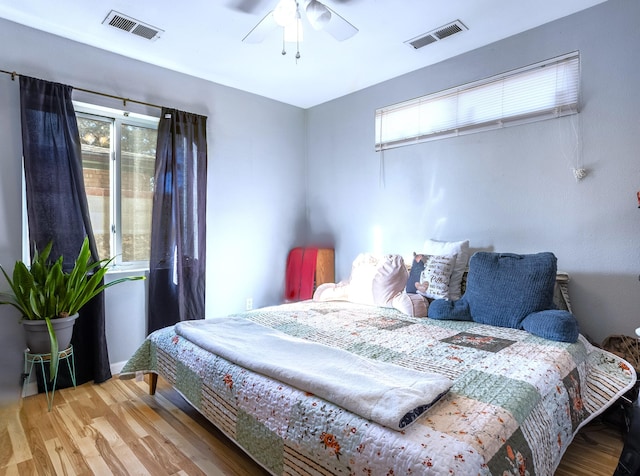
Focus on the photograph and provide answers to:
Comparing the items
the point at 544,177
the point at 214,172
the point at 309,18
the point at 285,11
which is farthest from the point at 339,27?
the point at 214,172

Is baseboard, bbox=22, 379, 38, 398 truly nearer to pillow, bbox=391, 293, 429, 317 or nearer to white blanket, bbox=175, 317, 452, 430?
white blanket, bbox=175, 317, 452, 430

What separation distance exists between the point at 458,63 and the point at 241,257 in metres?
2.52

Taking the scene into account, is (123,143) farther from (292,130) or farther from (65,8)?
(292,130)

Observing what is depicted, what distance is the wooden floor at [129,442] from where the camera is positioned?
5.50ft

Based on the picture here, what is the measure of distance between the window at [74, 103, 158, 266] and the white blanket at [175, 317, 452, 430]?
1.20 meters

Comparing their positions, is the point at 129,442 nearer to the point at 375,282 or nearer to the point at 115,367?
the point at 115,367

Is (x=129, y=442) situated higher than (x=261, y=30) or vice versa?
(x=261, y=30)

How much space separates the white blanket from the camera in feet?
3.88

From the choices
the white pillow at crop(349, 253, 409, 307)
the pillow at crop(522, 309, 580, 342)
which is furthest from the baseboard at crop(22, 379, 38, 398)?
the pillow at crop(522, 309, 580, 342)

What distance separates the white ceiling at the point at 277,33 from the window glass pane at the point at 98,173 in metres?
0.60

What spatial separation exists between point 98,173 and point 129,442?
194 cm

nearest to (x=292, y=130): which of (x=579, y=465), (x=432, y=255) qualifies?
(x=432, y=255)

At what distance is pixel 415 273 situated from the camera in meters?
2.80

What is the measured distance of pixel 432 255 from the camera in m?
2.81
